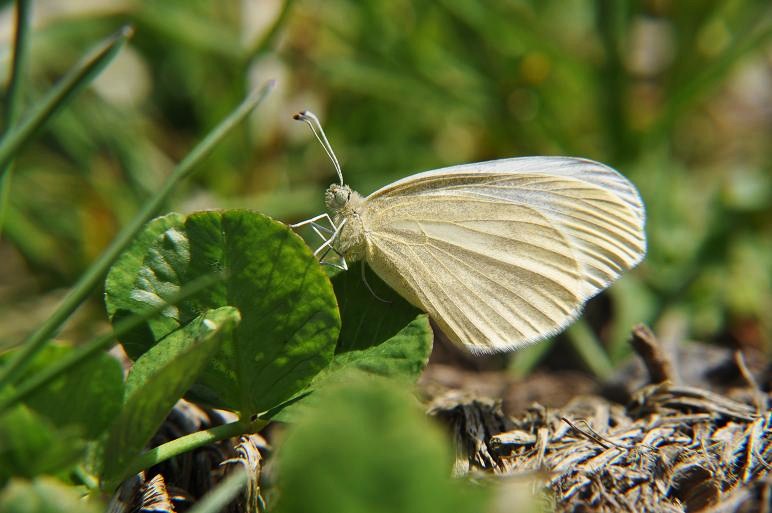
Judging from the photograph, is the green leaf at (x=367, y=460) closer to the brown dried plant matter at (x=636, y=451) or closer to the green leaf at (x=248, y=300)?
the brown dried plant matter at (x=636, y=451)

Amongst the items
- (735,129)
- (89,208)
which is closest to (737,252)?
(735,129)

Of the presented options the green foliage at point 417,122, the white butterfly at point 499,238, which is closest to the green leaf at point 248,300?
the white butterfly at point 499,238

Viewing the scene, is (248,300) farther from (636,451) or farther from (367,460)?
(636,451)

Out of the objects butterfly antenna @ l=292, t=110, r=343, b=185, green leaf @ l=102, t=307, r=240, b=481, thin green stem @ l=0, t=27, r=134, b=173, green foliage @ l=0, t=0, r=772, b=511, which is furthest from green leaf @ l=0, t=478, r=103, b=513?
green foliage @ l=0, t=0, r=772, b=511

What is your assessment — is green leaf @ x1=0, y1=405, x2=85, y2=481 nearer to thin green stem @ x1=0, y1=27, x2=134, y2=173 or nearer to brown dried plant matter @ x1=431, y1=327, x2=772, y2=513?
thin green stem @ x1=0, y1=27, x2=134, y2=173

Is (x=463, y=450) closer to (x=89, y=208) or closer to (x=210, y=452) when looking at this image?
(x=210, y=452)

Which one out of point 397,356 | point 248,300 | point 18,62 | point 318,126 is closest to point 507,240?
point 318,126
